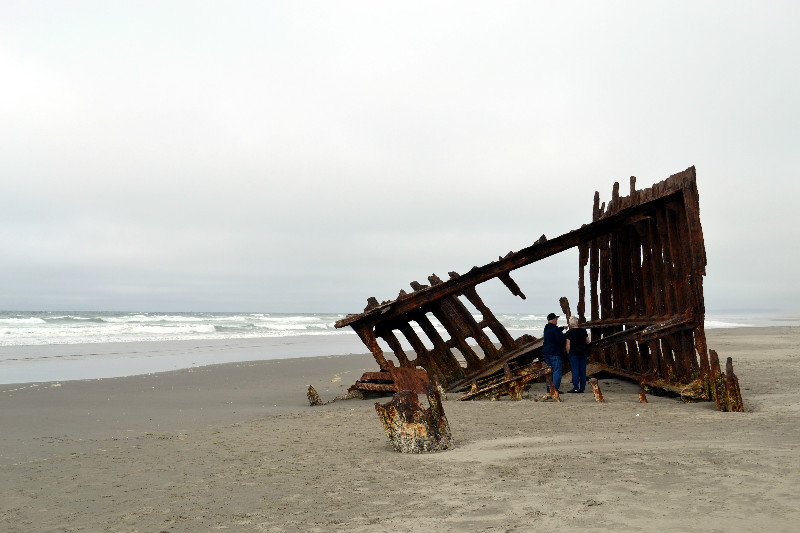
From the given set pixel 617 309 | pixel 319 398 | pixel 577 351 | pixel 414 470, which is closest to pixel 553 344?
pixel 577 351

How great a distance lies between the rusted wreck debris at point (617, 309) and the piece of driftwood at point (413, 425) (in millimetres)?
3451

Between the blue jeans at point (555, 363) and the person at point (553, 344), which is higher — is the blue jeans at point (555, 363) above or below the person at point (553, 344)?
below

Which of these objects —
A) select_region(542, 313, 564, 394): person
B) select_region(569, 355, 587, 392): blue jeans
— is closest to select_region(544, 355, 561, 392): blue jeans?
select_region(542, 313, 564, 394): person

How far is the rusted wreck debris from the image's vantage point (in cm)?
820

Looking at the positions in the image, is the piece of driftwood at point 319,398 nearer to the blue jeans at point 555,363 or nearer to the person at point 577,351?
the blue jeans at point 555,363

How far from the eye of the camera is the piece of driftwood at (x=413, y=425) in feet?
17.8

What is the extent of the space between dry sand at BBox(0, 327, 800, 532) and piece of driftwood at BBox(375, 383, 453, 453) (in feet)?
0.47

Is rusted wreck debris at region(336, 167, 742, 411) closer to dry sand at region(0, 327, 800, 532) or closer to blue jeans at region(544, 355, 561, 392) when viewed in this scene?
blue jeans at region(544, 355, 561, 392)

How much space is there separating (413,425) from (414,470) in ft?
2.17

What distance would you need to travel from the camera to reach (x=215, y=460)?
5484mm

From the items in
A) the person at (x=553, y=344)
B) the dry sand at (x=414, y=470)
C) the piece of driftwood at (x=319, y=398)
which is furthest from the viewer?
the piece of driftwood at (x=319, y=398)

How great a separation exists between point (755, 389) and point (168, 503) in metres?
8.50

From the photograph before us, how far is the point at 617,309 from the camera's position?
10148mm

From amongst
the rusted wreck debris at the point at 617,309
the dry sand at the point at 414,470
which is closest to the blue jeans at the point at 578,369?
the rusted wreck debris at the point at 617,309
